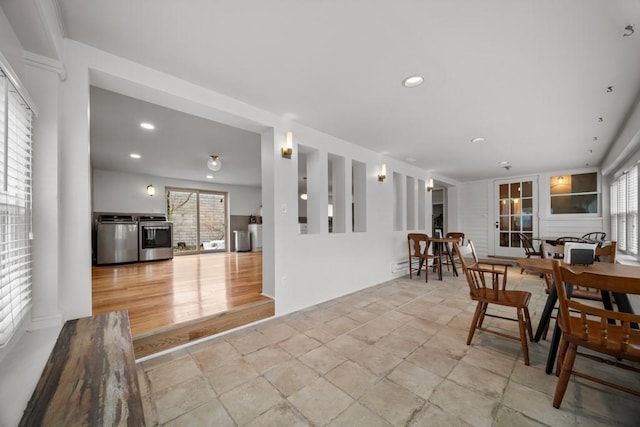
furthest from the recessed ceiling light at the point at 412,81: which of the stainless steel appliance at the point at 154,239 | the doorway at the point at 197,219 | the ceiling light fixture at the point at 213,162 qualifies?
the doorway at the point at 197,219

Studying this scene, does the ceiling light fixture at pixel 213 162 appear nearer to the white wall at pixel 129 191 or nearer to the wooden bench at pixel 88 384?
the white wall at pixel 129 191

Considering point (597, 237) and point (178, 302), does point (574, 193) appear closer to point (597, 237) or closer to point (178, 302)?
point (597, 237)

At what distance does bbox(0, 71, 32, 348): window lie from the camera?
1094 millimetres

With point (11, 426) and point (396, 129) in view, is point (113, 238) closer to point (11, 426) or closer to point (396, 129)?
point (11, 426)

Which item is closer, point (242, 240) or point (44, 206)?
point (44, 206)

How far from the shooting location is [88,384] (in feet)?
3.35

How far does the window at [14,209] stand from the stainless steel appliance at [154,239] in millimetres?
5069

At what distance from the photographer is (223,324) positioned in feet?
8.19

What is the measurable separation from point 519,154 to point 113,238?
27.9ft

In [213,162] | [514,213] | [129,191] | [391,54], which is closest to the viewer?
[391,54]

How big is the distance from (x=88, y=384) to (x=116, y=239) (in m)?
5.64

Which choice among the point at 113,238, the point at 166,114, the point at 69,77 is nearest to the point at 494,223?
the point at 166,114

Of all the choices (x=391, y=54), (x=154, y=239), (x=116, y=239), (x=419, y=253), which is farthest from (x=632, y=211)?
(x=116, y=239)

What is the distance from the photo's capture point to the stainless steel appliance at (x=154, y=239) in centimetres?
584
